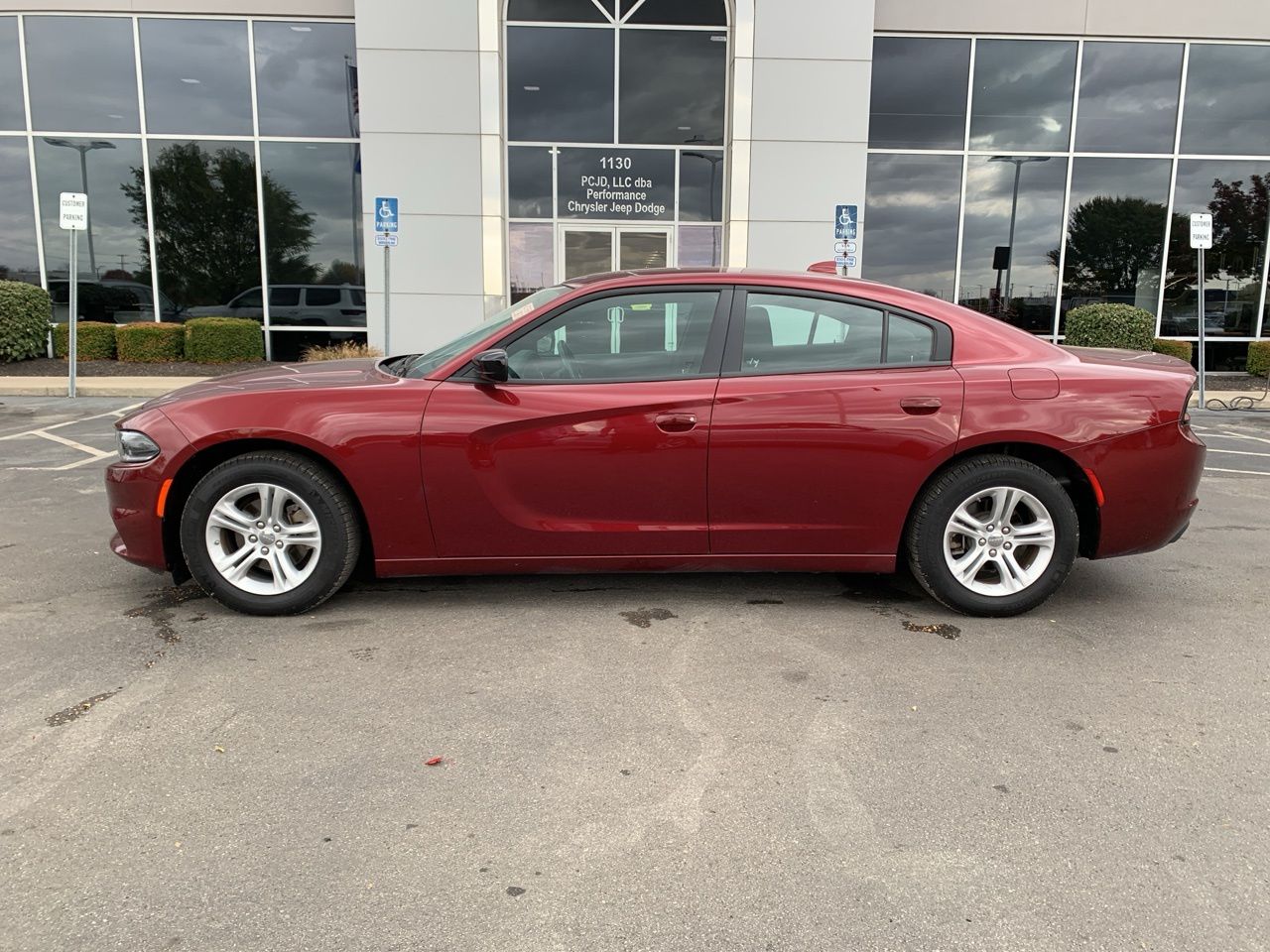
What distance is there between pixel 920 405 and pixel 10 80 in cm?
1819

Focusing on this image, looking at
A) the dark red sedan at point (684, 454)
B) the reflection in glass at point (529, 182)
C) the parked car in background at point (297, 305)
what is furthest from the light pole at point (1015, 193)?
the dark red sedan at point (684, 454)

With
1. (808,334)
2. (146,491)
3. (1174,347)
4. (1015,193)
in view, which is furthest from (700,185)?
(146,491)

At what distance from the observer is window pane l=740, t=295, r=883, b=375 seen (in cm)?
414

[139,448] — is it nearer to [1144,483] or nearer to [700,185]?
[1144,483]

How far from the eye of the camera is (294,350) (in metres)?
16.3

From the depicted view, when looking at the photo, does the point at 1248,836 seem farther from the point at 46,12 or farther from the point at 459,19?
the point at 46,12

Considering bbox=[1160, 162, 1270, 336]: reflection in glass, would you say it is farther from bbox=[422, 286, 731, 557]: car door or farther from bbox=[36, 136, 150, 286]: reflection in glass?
bbox=[36, 136, 150, 286]: reflection in glass

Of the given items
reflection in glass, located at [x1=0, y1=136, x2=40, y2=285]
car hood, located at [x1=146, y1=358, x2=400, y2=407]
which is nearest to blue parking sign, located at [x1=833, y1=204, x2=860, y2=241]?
car hood, located at [x1=146, y1=358, x2=400, y2=407]

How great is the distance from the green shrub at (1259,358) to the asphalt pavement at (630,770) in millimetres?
14105

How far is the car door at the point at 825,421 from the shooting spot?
13.3 feet

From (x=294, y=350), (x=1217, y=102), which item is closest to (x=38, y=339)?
(x=294, y=350)

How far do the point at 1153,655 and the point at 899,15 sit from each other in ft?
49.0

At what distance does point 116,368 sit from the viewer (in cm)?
1493

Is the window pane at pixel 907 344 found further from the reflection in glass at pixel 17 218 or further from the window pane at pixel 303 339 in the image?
the reflection in glass at pixel 17 218
